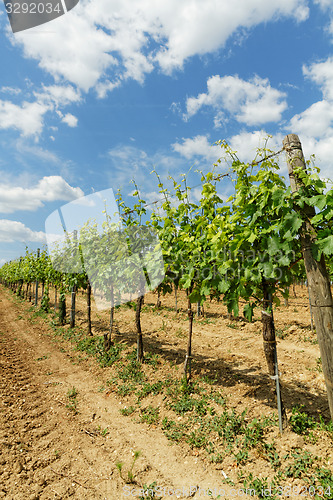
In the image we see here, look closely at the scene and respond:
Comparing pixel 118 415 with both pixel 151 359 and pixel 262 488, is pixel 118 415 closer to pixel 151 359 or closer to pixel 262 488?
pixel 151 359

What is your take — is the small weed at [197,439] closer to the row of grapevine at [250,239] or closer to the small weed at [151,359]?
the row of grapevine at [250,239]

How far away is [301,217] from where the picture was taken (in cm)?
343

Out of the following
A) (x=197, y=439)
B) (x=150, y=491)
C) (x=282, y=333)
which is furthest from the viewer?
(x=282, y=333)

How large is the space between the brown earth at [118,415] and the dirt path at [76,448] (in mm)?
16

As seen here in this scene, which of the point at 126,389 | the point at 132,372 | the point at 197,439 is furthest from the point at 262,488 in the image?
the point at 132,372

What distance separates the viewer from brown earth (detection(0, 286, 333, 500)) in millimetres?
3680

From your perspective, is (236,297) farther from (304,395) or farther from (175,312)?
(175,312)

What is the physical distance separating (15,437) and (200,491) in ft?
11.0

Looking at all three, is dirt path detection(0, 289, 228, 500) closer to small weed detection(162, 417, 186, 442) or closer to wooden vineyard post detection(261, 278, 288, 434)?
small weed detection(162, 417, 186, 442)

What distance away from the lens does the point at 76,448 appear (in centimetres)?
446

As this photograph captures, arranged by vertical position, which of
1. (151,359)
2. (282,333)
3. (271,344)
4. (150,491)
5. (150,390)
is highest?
(271,344)

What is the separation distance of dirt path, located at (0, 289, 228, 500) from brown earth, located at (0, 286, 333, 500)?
0.02m

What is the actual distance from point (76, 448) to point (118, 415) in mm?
1145

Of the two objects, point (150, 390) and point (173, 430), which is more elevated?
point (150, 390)
